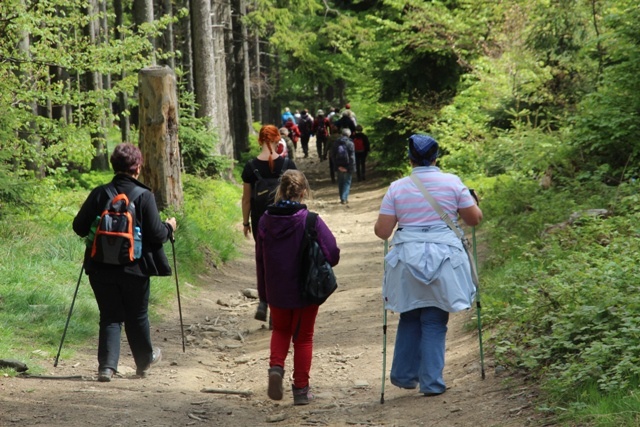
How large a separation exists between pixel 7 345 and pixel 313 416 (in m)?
2.98

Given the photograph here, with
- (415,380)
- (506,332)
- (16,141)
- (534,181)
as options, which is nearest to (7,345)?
(415,380)

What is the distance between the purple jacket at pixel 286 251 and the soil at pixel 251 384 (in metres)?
0.88

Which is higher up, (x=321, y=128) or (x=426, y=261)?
(x=321, y=128)

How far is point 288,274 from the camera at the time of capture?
22.9 feet

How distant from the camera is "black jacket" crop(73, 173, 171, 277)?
284 inches

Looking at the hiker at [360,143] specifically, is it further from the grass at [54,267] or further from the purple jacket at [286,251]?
the purple jacket at [286,251]

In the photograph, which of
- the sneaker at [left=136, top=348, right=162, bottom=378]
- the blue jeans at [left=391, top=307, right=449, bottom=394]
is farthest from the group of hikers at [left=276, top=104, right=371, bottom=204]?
the blue jeans at [left=391, top=307, right=449, bottom=394]

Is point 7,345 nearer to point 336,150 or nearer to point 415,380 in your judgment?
point 415,380

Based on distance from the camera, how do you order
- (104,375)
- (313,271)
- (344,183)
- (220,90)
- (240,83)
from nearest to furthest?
(313,271) < (104,375) < (344,183) < (220,90) < (240,83)

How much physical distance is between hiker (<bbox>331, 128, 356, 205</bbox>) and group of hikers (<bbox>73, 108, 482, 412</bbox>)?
13.8 meters

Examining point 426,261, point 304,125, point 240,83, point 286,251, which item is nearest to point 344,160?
point 240,83

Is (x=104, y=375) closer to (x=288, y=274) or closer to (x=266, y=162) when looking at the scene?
(x=288, y=274)

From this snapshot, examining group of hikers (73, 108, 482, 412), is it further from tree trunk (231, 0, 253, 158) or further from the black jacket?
tree trunk (231, 0, 253, 158)

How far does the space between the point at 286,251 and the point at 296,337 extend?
2.35ft
